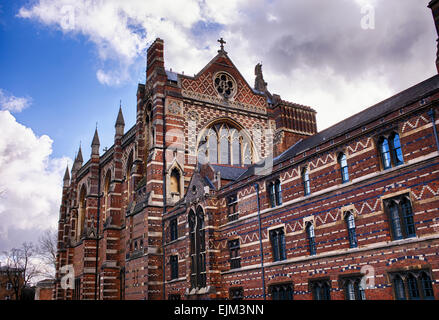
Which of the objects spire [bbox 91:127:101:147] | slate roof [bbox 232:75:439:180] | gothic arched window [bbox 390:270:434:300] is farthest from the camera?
spire [bbox 91:127:101:147]

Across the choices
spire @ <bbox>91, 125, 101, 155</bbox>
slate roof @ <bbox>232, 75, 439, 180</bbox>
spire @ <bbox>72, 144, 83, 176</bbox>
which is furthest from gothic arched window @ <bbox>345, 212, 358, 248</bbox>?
spire @ <bbox>72, 144, 83, 176</bbox>

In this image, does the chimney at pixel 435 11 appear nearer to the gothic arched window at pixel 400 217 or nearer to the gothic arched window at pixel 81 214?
the gothic arched window at pixel 400 217

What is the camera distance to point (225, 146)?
4172 centimetres

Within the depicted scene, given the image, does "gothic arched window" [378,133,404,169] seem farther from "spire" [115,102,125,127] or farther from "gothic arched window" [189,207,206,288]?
"spire" [115,102,125,127]

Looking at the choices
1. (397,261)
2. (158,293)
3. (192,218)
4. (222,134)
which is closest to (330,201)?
(397,261)

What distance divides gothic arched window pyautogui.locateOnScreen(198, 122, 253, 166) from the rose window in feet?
10.4

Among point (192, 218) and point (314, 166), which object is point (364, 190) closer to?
point (314, 166)

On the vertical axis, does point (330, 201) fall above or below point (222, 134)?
below

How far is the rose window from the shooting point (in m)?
42.6

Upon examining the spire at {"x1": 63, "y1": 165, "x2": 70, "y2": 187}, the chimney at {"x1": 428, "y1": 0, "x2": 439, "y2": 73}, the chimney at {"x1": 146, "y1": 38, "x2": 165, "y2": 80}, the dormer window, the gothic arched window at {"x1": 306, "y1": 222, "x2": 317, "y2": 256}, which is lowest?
the gothic arched window at {"x1": 306, "y1": 222, "x2": 317, "y2": 256}

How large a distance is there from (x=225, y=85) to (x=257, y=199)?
19.8m

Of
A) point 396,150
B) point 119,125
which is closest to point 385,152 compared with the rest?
point 396,150
